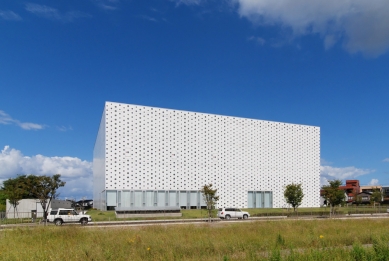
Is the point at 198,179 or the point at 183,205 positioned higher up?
the point at 198,179

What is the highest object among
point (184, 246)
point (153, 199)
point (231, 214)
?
point (184, 246)

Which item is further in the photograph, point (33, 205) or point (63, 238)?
point (33, 205)

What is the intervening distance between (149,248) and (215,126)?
6403cm

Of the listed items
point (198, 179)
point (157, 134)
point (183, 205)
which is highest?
point (157, 134)

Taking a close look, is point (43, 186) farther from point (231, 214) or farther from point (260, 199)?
point (260, 199)

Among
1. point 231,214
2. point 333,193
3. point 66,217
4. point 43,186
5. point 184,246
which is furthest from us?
point 333,193

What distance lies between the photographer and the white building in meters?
65.8

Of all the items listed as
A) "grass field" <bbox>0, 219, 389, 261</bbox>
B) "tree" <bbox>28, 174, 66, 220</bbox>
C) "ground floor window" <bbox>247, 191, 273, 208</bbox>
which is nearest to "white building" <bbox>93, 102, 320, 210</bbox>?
"ground floor window" <bbox>247, 191, 273, 208</bbox>

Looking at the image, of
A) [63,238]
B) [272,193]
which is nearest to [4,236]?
[63,238]

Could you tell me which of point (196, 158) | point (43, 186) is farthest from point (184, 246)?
point (196, 158)

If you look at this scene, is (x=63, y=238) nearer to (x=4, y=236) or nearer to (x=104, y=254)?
(x=4, y=236)

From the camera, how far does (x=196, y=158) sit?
73.4m

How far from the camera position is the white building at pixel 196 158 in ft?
216

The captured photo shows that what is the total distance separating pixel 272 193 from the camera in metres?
81.4
